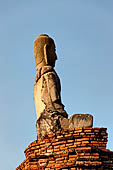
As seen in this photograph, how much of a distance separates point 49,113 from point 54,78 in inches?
35.6

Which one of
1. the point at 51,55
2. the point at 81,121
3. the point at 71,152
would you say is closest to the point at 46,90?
the point at 51,55

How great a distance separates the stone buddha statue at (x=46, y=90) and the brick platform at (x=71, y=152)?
2.19ft

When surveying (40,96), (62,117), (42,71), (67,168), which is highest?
(42,71)

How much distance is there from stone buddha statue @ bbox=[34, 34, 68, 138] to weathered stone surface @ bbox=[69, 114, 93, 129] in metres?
0.40

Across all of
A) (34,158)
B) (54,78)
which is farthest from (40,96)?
(34,158)

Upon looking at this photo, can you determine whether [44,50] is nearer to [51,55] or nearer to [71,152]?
[51,55]

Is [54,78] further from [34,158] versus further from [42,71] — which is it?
[34,158]

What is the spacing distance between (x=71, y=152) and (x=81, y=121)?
81 centimetres

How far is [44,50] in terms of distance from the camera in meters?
10.3

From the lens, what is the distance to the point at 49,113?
9250 millimetres

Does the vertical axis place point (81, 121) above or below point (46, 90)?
below

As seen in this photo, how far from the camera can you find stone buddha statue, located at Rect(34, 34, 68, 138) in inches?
356

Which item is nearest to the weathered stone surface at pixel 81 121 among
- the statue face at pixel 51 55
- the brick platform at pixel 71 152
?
the brick platform at pixel 71 152

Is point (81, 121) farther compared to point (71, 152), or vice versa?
point (81, 121)
